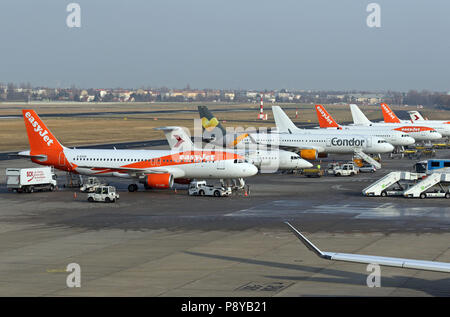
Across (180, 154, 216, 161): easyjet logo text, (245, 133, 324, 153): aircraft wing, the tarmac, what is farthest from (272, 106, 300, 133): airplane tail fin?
(180, 154, 216, 161): easyjet logo text

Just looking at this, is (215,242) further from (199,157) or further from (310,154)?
(310,154)

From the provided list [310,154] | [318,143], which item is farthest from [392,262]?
[318,143]

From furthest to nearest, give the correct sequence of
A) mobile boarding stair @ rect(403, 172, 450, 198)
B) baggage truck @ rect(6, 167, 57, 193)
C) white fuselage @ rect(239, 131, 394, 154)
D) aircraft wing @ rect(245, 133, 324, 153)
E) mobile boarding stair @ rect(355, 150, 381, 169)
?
aircraft wing @ rect(245, 133, 324, 153)
white fuselage @ rect(239, 131, 394, 154)
mobile boarding stair @ rect(355, 150, 381, 169)
baggage truck @ rect(6, 167, 57, 193)
mobile boarding stair @ rect(403, 172, 450, 198)

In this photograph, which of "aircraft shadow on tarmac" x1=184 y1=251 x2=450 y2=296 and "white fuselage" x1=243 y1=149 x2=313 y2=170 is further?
"white fuselage" x1=243 y1=149 x2=313 y2=170

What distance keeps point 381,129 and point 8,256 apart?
89359 millimetres

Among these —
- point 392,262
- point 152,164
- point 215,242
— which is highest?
point 152,164

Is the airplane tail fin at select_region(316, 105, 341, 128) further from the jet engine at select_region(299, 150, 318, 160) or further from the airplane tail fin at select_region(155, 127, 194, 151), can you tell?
the airplane tail fin at select_region(155, 127, 194, 151)

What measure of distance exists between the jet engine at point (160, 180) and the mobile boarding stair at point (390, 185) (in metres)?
18.7

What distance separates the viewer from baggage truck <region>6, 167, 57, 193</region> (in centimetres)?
6881

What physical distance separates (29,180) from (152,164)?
39.8 feet

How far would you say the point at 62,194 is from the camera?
226ft

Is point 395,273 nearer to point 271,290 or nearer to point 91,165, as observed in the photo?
point 271,290

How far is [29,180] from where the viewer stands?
6938cm

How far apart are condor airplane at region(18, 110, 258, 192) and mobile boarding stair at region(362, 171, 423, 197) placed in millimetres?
11580
